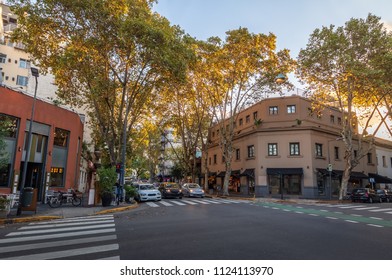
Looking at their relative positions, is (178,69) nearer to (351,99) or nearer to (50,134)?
(50,134)

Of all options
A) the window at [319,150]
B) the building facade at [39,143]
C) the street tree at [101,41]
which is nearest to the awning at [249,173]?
the window at [319,150]

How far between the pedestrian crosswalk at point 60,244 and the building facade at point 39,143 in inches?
299

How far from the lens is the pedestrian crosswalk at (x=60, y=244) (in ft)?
18.2

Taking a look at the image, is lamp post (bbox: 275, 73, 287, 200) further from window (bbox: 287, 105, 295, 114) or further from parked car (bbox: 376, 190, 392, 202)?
parked car (bbox: 376, 190, 392, 202)

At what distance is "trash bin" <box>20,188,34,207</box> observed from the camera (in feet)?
40.0

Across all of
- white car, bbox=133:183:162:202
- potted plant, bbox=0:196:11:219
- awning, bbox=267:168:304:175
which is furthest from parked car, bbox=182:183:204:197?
potted plant, bbox=0:196:11:219

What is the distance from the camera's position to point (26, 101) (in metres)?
17.5

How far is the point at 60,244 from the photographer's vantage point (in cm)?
657

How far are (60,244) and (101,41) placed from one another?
49.2 ft

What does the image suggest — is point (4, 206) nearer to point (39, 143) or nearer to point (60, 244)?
point (60, 244)

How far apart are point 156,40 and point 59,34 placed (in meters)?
7.02

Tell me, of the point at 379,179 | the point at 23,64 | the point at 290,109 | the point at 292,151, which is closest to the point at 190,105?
the point at 290,109

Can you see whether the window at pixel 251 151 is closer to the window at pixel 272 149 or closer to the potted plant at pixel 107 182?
the window at pixel 272 149

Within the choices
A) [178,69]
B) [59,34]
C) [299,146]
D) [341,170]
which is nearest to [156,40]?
[178,69]
